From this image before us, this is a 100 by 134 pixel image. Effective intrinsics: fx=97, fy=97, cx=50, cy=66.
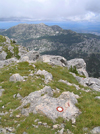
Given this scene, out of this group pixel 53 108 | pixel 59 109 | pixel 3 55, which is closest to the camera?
pixel 59 109

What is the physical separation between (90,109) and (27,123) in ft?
23.4

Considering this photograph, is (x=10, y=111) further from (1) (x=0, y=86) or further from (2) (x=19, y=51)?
(2) (x=19, y=51)

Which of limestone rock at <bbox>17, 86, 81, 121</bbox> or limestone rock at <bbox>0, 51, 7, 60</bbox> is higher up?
limestone rock at <bbox>17, 86, 81, 121</bbox>

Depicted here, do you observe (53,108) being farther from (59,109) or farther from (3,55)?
(3,55)

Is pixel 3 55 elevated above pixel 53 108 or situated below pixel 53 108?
below

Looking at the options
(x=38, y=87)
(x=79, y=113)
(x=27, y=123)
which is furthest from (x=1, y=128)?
(x=38, y=87)

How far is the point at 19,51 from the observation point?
100562 millimetres

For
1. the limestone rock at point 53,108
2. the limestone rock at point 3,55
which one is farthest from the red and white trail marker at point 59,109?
the limestone rock at point 3,55

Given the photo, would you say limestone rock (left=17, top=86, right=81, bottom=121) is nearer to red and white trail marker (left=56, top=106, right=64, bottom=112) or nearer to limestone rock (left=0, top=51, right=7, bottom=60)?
red and white trail marker (left=56, top=106, right=64, bottom=112)

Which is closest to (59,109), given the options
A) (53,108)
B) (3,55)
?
(53,108)

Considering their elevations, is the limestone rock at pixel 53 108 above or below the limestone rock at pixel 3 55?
above

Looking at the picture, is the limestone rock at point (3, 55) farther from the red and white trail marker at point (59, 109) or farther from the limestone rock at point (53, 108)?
the red and white trail marker at point (59, 109)

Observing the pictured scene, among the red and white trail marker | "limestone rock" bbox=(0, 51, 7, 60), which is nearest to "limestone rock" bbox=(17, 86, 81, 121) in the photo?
the red and white trail marker

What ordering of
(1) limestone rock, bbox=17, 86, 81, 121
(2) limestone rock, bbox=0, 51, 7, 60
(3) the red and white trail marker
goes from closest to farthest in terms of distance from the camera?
(1) limestone rock, bbox=17, 86, 81, 121 < (3) the red and white trail marker < (2) limestone rock, bbox=0, 51, 7, 60
